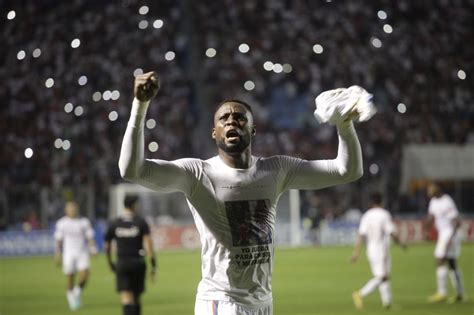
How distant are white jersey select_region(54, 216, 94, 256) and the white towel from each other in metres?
16.1

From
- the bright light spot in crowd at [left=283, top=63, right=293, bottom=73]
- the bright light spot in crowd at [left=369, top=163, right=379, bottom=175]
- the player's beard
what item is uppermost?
the bright light spot in crowd at [left=283, top=63, right=293, bottom=73]

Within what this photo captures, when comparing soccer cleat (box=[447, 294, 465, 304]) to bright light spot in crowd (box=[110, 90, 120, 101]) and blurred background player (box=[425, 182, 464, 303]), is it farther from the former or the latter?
bright light spot in crowd (box=[110, 90, 120, 101])

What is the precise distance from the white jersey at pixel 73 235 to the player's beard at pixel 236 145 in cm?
1565

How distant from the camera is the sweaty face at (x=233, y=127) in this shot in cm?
553

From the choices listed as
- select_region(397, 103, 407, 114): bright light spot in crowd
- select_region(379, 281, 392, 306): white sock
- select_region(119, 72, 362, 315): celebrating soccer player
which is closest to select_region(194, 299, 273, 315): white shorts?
select_region(119, 72, 362, 315): celebrating soccer player

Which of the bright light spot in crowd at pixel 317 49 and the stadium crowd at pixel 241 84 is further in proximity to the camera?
the bright light spot in crowd at pixel 317 49

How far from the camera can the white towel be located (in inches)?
204

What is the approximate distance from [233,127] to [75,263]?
51.4 feet

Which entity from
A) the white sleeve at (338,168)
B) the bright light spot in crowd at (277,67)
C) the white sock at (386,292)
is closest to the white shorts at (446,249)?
the white sock at (386,292)

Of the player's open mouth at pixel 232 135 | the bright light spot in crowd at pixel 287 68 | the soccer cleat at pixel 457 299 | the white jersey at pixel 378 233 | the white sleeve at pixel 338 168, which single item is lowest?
the soccer cleat at pixel 457 299

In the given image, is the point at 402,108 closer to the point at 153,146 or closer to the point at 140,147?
the point at 153,146

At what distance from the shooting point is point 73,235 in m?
20.9

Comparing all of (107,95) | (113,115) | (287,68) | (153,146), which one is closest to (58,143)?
(107,95)

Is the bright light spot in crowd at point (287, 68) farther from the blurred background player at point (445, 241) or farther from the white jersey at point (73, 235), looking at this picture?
the blurred background player at point (445, 241)
